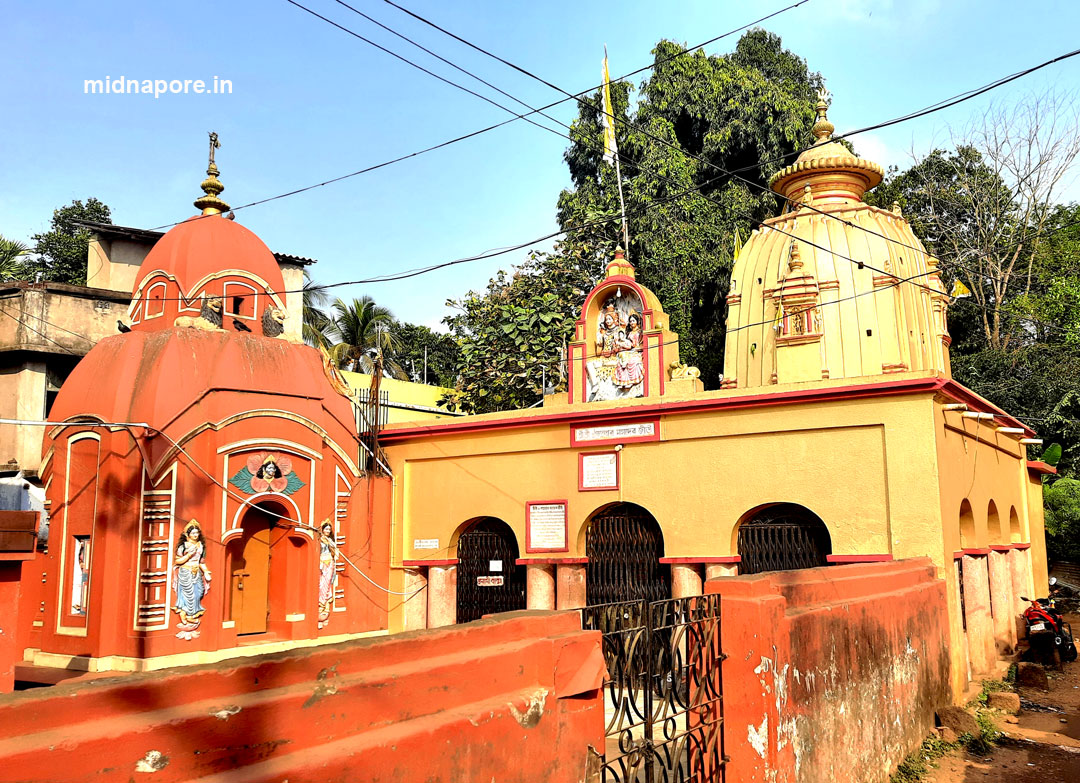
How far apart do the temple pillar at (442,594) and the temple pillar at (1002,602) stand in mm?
8161

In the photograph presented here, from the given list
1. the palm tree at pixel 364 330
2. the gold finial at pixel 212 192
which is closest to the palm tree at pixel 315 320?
the palm tree at pixel 364 330

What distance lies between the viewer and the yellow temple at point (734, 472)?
428 inches

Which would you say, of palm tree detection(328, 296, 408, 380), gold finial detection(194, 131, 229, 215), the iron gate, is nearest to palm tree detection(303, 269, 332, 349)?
palm tree detection(328, 296, 408, 380)

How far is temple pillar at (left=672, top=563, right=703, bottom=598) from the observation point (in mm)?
11867

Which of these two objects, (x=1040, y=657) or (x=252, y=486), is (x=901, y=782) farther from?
(x=252, y=486)

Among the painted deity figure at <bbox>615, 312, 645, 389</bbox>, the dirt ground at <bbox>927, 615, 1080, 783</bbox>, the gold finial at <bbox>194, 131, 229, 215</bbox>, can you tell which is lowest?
the dirt ground at <bbox>927, 615, 1080, 783</bbox>

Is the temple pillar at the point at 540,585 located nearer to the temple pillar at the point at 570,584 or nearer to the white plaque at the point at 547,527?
the temple pillar at the point at 570,584

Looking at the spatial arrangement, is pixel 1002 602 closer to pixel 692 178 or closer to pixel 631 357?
pixel 631 357

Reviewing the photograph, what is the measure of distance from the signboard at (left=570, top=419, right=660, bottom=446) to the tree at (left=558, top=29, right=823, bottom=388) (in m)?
13.9

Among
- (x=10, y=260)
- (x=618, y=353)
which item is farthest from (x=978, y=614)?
(x=10, y=260)

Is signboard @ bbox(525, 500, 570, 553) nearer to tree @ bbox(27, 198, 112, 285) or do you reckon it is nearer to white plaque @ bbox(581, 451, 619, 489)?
white plaque @ bbox(581, 451, 619, 489)

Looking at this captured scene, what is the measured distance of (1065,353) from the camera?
25297 mm

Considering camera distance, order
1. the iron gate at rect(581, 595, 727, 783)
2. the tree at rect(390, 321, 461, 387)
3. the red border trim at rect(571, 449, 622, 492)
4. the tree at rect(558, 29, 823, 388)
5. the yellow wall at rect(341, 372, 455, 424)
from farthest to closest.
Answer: the tree at rect(390, 321, 461, 387)
the tree at rect(558, 29, 823, 388)
the yellow wall at rect(341, 372, 455, 424)
the red border trim at rect(571, 449, 622, 492)
the iron gate at rect(581, 595, 727, 783)

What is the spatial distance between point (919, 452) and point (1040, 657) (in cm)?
584
